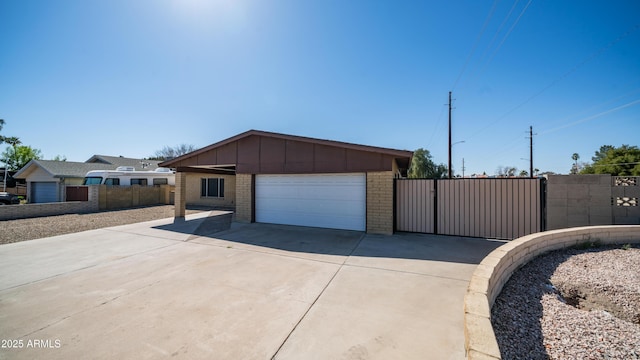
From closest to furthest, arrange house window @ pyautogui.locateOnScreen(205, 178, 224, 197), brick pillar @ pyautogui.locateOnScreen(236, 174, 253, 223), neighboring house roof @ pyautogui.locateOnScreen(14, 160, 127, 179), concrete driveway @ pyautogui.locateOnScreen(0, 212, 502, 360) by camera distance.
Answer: concrete driveway @ pyautogui.locateOnScreen(0, 212, 502, 360) → brick pillar @ pyautogui.locateOnScreen(236, 174, 253, 223) → house window @ pyautogui.locateOnScreen(205, 178, 224, 197) → neighboring house roof @ pyautogui.locateOnScreen(14, 160, 127, 179)

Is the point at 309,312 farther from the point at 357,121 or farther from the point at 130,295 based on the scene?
the point at 357,121

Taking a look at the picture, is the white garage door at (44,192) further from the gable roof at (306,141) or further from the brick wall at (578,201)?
the brick wall at (578,201)

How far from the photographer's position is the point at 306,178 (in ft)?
29.7

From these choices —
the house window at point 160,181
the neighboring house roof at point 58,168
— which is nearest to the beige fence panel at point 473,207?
the house window at point 160,181

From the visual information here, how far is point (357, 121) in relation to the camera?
14977mm

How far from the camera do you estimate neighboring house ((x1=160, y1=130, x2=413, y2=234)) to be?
25.3ft

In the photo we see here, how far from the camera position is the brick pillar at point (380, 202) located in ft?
24.9

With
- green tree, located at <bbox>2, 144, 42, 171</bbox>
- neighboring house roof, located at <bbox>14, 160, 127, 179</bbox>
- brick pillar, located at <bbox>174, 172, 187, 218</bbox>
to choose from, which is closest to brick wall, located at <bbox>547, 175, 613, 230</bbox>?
brick pillar, located at <bbox>174, 172, 187, 218</bbox>

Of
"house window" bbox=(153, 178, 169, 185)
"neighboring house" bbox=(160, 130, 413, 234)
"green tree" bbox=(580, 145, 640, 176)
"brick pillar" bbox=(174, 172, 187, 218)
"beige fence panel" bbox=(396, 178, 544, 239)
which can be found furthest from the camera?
"green tree" bbox=(580, 145, 640, 176)

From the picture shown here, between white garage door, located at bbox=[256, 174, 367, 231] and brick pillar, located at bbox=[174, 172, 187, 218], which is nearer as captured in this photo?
white garage door, located at bbox=[256, 174, 367, 231]

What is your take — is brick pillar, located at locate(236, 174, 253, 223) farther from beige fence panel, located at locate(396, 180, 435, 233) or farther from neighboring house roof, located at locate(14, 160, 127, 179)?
neighboring house roof, located at locate(14, 160, 127, 179)

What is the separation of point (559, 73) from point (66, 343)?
1797cm

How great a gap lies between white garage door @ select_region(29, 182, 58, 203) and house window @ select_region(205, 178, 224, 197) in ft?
37.4

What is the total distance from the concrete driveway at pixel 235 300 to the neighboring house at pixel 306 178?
2.04 m
